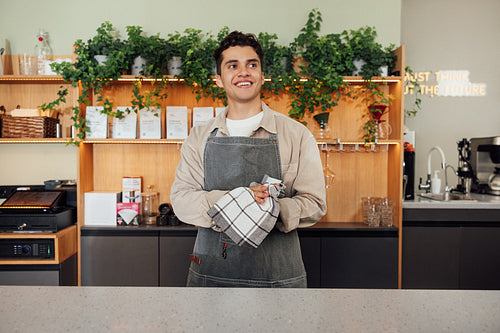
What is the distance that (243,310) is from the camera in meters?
0.79

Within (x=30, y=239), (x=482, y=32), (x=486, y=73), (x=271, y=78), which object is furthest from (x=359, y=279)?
(x=482, y=32)

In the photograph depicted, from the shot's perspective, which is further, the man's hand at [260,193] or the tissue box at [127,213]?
the tissue box at [127,213]

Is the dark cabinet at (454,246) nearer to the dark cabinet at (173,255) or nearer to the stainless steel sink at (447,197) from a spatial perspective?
the stainless steel sink at (447,197)

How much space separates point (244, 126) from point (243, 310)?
3.63 ft

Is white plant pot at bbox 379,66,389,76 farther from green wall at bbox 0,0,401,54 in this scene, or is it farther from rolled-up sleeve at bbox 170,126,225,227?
rolled-up sleeve at bbox 170,126,225,227

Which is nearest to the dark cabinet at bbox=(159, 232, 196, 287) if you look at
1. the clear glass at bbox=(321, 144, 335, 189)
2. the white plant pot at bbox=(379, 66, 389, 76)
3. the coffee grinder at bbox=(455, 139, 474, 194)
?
the clear glass at bbox=(321, 144, 335, 189)

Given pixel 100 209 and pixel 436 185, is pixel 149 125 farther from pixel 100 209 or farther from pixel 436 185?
pixel 436 185

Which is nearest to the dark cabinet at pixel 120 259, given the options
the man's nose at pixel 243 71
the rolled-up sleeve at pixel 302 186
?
the rolled-up sleeve at pixel 302 186

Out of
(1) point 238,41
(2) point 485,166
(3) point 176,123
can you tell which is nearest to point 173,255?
(3) point 176,123

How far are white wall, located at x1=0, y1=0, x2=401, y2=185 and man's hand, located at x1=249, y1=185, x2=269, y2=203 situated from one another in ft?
6.98

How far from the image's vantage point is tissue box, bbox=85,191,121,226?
2.94 meters

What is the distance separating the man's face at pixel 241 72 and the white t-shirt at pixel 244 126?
107 mm

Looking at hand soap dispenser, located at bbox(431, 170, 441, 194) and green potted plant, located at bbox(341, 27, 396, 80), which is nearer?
green potted plant, located at bbox(341, 27, 396, 80)

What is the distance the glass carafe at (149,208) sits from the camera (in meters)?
3.04
